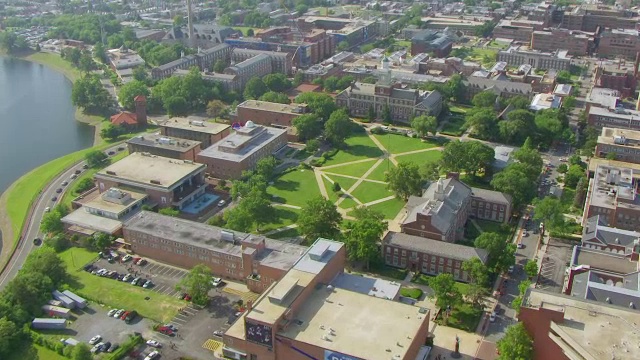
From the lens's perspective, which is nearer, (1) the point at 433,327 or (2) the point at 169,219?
(1) the point at 433,327

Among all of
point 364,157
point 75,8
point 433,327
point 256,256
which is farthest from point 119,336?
point 75,8

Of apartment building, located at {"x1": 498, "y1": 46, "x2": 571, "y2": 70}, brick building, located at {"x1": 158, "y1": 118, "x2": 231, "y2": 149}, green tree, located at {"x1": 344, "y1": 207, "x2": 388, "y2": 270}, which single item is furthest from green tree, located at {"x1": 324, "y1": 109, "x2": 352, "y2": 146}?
apartment building, located at {"x1": 498, "y1": 46, "x2": 571, "y2": 70}

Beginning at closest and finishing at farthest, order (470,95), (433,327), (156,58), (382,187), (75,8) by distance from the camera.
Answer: (433,327), (382,187), (470,95), (156,58), (75,8)

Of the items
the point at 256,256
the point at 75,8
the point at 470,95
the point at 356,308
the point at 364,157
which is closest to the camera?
the point at 356,308

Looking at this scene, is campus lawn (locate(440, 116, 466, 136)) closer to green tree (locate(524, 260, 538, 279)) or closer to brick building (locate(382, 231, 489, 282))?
brick building (locate(382, 231, 489, 282))

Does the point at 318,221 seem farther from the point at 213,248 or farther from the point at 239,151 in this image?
the point at 239,151

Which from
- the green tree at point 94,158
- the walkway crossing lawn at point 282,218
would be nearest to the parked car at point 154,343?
the walkway crossing lawn at point 282,218

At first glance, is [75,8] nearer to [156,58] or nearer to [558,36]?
[156,58]
